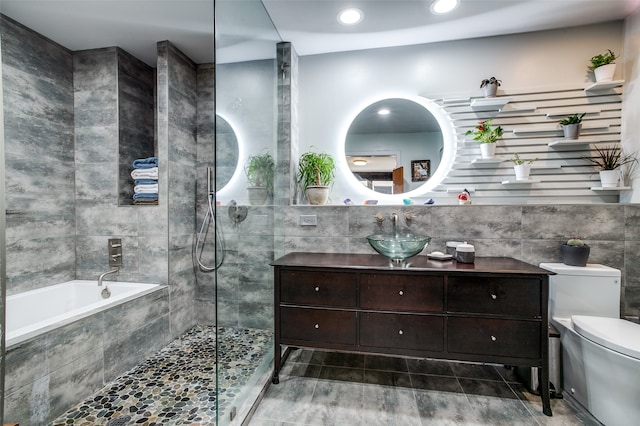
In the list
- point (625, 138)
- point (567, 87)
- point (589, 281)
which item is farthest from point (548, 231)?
point (567, 87)

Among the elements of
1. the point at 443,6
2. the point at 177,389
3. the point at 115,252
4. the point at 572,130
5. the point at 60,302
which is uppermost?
the point at 443,6

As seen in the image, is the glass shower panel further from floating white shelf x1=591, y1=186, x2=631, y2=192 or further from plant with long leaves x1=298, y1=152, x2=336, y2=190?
floating white shelf x1=591, y1=186, x2=631, y2=192

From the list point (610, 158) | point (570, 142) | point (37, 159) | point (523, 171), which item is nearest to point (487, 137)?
point (523, 171)

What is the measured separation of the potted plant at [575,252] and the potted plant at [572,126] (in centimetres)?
83

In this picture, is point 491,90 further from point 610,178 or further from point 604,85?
point 610,178

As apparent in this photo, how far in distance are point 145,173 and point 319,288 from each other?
6.25ft

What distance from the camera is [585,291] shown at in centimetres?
197

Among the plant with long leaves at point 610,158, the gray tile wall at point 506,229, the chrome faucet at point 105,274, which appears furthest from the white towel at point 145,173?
the plant with long leaves at point 610,158

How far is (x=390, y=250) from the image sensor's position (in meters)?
2.04

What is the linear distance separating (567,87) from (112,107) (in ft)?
12.6

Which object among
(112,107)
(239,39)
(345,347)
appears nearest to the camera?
(239,39)

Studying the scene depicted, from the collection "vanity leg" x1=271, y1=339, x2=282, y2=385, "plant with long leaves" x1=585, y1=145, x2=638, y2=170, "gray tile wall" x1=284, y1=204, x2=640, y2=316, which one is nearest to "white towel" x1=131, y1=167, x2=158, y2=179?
"gray tile wall" x1=284, y1=204, x2=640, y2=316

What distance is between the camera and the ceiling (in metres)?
2.08

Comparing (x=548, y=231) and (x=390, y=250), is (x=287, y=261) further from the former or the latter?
(x=548, y=231)
